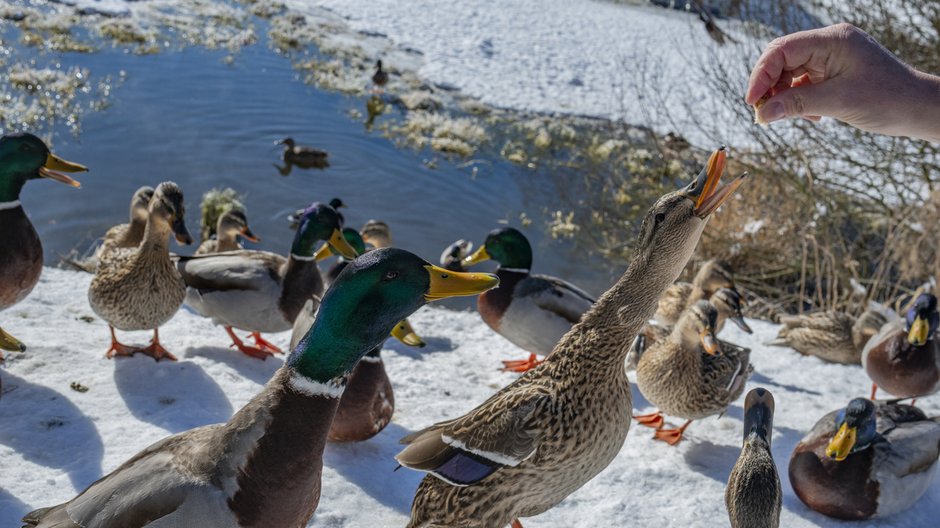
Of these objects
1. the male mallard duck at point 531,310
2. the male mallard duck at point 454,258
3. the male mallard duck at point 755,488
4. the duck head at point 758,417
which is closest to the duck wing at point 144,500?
the male mallard duck at point 755,488

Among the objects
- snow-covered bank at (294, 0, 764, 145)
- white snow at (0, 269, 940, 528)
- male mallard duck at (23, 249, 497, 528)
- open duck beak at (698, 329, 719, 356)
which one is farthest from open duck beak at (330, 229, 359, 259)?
snow-covered bank at (294, 0, 764, 145)

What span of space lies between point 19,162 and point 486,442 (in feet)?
10.2

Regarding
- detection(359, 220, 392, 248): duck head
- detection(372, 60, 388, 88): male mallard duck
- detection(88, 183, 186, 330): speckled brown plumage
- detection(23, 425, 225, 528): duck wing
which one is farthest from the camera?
detection(372, 60, 388, 88): male mallard duck

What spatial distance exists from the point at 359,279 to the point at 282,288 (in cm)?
259

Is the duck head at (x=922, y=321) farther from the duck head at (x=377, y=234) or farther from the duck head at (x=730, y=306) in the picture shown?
the duck head at (x=377, y=234)

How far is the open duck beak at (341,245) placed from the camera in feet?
15.7

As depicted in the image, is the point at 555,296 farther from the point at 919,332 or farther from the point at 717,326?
the point at 919,332

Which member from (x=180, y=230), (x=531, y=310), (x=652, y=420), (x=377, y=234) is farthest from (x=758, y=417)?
(x=377, y=234)

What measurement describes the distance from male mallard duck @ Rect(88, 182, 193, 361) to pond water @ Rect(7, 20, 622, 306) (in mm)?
2811

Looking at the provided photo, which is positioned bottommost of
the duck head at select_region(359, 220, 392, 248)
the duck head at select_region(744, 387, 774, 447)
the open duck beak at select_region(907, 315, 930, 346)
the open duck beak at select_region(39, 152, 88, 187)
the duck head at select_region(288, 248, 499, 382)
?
the duck head at select_region(359, 220, 392, 248)

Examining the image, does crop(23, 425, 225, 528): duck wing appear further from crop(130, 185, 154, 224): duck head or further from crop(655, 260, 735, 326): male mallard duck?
crop(655, 260, 735, 326): male mallard duck

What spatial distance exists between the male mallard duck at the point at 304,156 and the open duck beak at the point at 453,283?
7.46 metres

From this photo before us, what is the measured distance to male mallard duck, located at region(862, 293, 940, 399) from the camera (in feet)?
14.8

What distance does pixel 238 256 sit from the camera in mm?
4953
